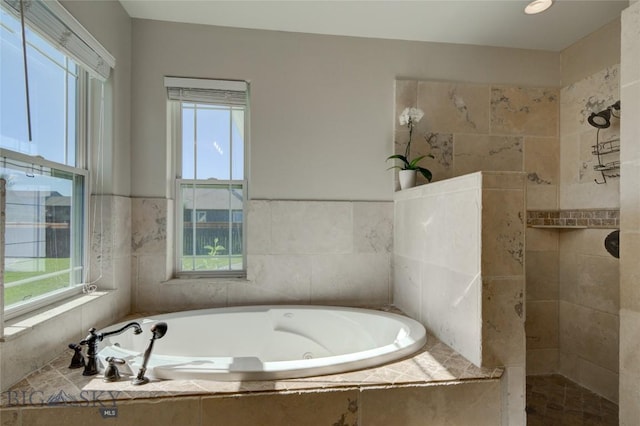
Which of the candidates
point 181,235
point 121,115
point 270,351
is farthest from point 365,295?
point 121,115

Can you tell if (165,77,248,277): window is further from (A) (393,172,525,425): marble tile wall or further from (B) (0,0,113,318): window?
(A) (393,172,525,425): marble tile wall

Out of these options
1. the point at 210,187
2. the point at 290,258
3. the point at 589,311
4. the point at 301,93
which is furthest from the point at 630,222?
the point at 210,187

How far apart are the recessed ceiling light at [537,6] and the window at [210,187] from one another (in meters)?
1.76

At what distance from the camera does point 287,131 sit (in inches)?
91.7

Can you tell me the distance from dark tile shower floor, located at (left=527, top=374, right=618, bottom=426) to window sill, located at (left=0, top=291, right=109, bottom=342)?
7.74ft

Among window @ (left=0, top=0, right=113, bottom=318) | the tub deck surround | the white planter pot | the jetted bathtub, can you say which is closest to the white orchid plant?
the white planter pot

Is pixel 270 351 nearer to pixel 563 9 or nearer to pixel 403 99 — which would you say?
pixel 403 99

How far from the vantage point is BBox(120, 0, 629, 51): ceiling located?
2.03 metres

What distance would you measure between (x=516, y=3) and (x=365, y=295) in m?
1.98

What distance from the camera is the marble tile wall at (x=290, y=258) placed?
2.23 m

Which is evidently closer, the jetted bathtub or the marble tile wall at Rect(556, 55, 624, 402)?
the jetted bathtub

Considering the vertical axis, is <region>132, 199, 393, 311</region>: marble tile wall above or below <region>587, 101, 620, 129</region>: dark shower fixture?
below

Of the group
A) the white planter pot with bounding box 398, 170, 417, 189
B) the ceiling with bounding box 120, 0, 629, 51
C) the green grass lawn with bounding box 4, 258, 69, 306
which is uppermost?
the ceiling with bounding box 120, 0, 629, 51

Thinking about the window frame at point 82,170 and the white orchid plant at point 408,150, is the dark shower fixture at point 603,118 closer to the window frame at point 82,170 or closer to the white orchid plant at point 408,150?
the white orchid plant at point 408,150
